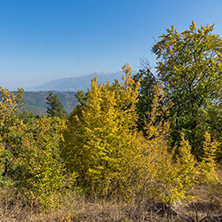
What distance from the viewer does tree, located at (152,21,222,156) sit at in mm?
11672

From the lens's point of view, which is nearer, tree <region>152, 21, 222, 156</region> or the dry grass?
the dry grass

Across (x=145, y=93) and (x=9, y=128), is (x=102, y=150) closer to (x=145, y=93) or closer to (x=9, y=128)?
(x=9, y=128)

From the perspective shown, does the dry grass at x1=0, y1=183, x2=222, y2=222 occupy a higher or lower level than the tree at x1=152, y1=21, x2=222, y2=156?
lower

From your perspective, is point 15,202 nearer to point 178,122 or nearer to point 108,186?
point 108,186

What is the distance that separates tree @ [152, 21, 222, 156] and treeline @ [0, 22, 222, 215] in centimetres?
7

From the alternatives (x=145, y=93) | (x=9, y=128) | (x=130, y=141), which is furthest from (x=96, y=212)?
(x=145, y=93)

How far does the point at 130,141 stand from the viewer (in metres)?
7.05

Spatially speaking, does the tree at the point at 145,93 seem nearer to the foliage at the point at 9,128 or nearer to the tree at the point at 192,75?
the tree at the point at 192,75

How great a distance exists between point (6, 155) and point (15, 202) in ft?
11.3

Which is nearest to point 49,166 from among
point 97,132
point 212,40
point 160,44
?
point 97,132

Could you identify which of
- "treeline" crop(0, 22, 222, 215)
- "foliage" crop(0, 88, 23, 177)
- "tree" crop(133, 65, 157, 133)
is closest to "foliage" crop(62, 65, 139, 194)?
"treeline" crop(0, 22, 222, 215)

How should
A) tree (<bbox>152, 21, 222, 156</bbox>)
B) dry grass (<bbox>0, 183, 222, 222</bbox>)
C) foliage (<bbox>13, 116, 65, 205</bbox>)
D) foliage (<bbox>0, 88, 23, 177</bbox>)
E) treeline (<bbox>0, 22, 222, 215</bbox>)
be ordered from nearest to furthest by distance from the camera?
dry grass (<bbox>0, 183, 222, 222</bbox>)
foliage (<bbox>13, 116, 65, 205</bbox>)
treeline (<bbox>0, 22, 222, 215</bbox>)
foliage (<bbox>0, 88, 23, 177</bbox>)
tree (<bbox>152, 21, 222, 156</bbox>)

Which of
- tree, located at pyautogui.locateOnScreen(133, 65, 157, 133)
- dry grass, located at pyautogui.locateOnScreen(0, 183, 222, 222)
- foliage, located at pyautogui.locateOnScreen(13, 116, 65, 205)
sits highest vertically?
tree, located at pyautogui.locateOnScreen(133, 65, 157, 133)

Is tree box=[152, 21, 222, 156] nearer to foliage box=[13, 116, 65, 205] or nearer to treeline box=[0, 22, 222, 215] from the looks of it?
treeline box=[0, 22, 222, 215]
